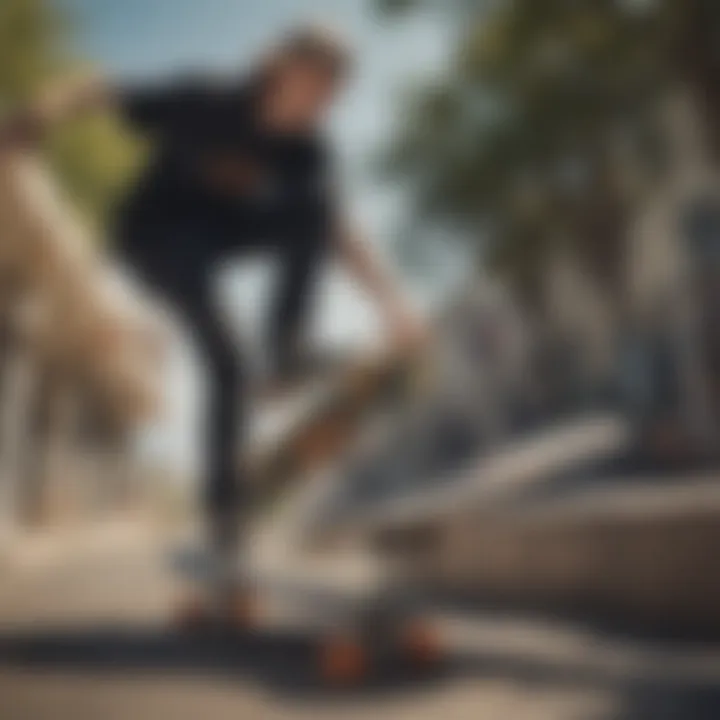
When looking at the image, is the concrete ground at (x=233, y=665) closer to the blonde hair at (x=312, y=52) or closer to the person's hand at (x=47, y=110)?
the person's hand at (x=47, y=110)

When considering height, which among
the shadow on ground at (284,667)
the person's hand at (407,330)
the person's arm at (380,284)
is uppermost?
the person's arm at (380,284)

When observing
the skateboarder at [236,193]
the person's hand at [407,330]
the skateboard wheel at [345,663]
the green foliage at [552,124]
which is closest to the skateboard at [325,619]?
the skateboard wheel at [345,663]

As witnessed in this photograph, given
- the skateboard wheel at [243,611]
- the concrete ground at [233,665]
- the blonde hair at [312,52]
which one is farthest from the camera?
the blonde hair at [312,52]

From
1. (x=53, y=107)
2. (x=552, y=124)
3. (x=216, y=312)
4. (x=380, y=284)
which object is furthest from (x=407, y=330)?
(x=53, y=107)

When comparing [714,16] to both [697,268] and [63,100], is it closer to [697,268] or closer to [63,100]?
[697,268]

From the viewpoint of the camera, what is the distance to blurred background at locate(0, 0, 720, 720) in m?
1.26

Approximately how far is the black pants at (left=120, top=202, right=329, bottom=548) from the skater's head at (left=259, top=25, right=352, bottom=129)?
16 centimetres

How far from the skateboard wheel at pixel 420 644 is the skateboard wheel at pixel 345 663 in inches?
2.3

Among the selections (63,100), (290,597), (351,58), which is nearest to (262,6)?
(351,58)

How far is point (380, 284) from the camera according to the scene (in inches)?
51.6

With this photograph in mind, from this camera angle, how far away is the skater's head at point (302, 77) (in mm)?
1354

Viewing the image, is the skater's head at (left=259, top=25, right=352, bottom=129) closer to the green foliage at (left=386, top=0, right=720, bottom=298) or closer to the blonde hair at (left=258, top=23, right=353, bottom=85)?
the blonde hair at (left=258, top=23, right=353, bottom=85)

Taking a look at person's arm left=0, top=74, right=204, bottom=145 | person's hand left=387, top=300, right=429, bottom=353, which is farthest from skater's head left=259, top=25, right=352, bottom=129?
person's hand left=387, top=300, right=429, bottom=353

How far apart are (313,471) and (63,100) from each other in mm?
677
